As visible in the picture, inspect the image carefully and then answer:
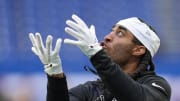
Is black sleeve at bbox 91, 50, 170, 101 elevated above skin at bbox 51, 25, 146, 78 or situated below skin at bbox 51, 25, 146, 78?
below

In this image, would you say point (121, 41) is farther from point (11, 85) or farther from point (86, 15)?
point (86, 15)

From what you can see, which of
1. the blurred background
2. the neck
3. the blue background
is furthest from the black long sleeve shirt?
the blue background

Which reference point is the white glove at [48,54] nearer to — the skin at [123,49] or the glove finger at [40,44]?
the glove finger at [40,44]

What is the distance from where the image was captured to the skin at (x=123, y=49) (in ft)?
11.8

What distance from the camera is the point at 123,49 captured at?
142 inches

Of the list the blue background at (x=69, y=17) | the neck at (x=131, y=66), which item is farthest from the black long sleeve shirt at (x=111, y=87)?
the blue background at (x=69, y=17)

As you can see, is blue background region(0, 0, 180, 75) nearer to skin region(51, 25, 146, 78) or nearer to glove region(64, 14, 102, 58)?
skin region(51, 25, 146, 78)

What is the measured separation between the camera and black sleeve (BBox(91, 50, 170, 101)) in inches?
126

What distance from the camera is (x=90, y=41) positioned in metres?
3.23

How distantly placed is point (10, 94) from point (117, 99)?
10.9 ft

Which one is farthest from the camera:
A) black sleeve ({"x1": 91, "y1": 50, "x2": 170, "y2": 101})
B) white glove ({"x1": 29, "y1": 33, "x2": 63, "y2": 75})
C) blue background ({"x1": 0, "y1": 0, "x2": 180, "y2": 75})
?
blue background ({"x1": 0, "y1": 0, "x2": 180, "y2": 75})

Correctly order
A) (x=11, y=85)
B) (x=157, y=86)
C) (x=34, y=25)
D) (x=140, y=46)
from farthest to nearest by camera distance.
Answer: (x=34, y=25)
(x=11, y=85)
(x=140, y=46)
(x=157, y=86)

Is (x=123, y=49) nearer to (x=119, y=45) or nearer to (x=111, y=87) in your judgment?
(x=119, y=45)

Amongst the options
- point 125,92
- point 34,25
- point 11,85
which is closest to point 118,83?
point 125,92
